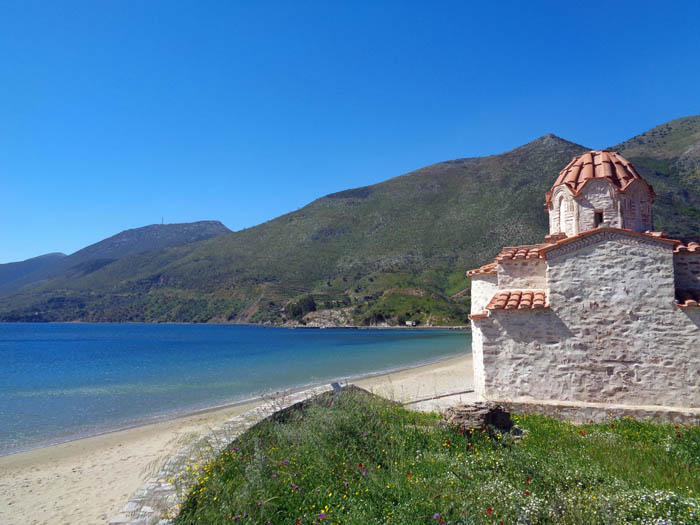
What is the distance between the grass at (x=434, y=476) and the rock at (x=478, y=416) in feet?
0.47

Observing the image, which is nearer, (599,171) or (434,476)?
(434,476)

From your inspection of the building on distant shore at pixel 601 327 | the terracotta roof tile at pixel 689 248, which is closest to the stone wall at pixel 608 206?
the building on distant shore at pixel 601 327

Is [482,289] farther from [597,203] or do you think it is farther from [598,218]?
[597,203]

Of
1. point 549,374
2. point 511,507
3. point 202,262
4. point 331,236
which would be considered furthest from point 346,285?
point 511,507

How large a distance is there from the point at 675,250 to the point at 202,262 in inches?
4315

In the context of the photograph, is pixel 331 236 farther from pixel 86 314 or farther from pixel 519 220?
pixel 86 314

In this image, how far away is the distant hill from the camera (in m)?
69.9

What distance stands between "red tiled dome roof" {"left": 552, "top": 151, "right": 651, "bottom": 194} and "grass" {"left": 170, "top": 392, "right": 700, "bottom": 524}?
264 inches

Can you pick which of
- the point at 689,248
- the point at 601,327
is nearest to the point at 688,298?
the point at 689,248

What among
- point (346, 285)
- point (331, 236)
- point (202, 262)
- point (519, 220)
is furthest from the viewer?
point (202, 262)

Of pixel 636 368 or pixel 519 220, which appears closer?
pixel 636 368

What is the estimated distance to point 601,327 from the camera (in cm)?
902

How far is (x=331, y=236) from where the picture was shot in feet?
311

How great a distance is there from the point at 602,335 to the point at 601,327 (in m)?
0.17
